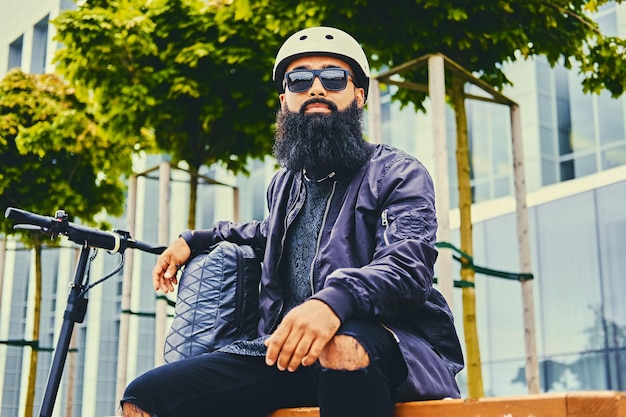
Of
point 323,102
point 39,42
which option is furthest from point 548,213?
point 323,102

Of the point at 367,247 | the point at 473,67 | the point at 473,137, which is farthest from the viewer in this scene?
the point at 473,137

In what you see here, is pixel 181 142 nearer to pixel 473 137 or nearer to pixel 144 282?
pixel 473 137

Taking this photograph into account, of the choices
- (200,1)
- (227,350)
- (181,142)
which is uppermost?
(200,1)

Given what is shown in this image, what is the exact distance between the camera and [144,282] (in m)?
25.7

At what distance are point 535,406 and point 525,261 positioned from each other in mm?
5033

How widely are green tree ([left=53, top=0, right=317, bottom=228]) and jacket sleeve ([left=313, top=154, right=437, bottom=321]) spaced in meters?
5.75

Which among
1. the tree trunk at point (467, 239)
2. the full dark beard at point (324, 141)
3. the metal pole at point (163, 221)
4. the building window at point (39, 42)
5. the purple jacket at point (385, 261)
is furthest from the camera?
the building window at point (39, 42)

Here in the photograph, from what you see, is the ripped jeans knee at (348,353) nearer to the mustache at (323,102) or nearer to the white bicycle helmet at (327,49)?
the mustache at (323,102)

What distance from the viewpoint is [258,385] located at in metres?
2.67

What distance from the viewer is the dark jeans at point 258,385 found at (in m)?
2.26

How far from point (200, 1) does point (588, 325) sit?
29.8 feet

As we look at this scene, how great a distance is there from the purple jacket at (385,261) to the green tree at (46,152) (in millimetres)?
8206

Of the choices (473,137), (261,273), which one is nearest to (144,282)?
(473,137)

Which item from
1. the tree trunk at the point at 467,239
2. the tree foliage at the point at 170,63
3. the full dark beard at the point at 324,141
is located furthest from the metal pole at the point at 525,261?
the full dark beard at the point at 324,141
